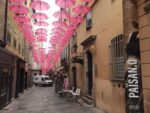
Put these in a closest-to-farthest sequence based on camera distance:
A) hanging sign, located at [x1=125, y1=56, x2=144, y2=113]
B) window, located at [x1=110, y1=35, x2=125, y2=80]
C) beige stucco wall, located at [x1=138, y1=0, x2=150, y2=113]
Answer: hanging sign, located at [x1=125, y1=56, x2=144, y2=113], beige stucco wall, located at [x1=138, y1=0, x2=150, y2=113], window, located at [x1=110, y1=35, x2=125, y2=80]

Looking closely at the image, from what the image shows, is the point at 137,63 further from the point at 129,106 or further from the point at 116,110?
the point at 116,110

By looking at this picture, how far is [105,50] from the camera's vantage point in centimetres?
1108

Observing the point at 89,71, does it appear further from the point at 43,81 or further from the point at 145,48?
the point at 43,81

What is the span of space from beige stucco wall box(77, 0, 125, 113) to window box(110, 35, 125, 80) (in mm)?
348

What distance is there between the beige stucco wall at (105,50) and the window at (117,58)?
1.14 ft

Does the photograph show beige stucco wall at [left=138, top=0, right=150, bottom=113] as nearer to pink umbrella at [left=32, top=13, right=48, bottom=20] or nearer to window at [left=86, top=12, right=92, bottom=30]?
pink umbrella at [left=32, top=13, right=48, bottom=20]

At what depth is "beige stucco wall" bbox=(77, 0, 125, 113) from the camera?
9.22m

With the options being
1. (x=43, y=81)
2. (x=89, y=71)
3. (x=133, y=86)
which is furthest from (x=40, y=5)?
(x=43, y=81)

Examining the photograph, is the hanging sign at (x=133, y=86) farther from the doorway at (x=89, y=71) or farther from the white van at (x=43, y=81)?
the white van at (x=43, y=81)

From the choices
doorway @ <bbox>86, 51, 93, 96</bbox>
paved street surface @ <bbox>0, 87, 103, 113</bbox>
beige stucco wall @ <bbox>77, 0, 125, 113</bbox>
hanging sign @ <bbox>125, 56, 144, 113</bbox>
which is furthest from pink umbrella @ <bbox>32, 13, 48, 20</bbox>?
hanging sign @ <bbox>125, 56, 144, 113</bbox>

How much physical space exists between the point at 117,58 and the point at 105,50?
179 cm

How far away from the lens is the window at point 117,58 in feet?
28.9

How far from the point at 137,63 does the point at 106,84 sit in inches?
274

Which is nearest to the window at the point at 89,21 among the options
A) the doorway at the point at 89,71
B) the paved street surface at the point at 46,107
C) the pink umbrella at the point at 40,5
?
the doorway at the point at 89,71
